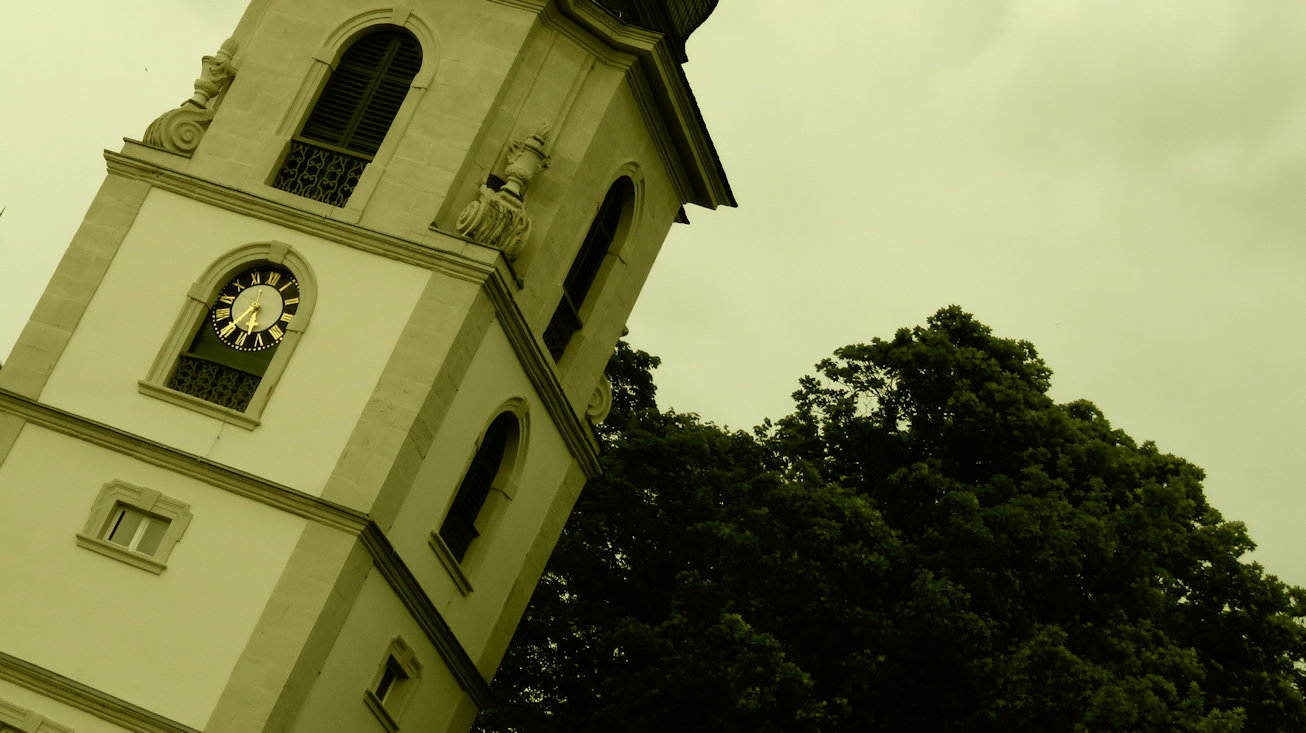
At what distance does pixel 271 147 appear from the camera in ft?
77.6

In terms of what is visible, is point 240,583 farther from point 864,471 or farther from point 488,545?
point 864,471

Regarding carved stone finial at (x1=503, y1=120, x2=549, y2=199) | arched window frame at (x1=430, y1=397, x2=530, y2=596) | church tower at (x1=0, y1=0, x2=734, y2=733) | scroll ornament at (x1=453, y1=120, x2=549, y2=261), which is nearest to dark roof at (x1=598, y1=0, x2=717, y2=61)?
church tower at (x1=0, y1=0, x2=734, y2=733)

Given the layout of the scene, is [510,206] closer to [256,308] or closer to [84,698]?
[256,308]

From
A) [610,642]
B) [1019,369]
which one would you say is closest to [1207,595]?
[1019,369]

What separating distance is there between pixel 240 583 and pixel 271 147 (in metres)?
5.87

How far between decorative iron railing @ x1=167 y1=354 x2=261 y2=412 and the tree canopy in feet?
29.1

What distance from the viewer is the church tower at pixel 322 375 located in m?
20.9

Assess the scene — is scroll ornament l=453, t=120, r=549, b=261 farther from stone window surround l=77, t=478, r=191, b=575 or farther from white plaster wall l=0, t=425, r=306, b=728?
stone window surround l=77, t=478, r=191, b=575

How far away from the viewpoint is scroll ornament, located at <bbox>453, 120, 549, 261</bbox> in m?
22.8

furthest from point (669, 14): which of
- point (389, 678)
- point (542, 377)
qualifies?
point (389, 678)

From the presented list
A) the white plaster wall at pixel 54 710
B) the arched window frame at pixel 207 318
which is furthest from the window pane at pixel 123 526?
the white plaster wall at pixel 54 710

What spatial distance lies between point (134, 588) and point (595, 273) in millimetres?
8468

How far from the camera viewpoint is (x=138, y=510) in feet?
70.9

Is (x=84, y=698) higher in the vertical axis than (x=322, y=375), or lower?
lower
